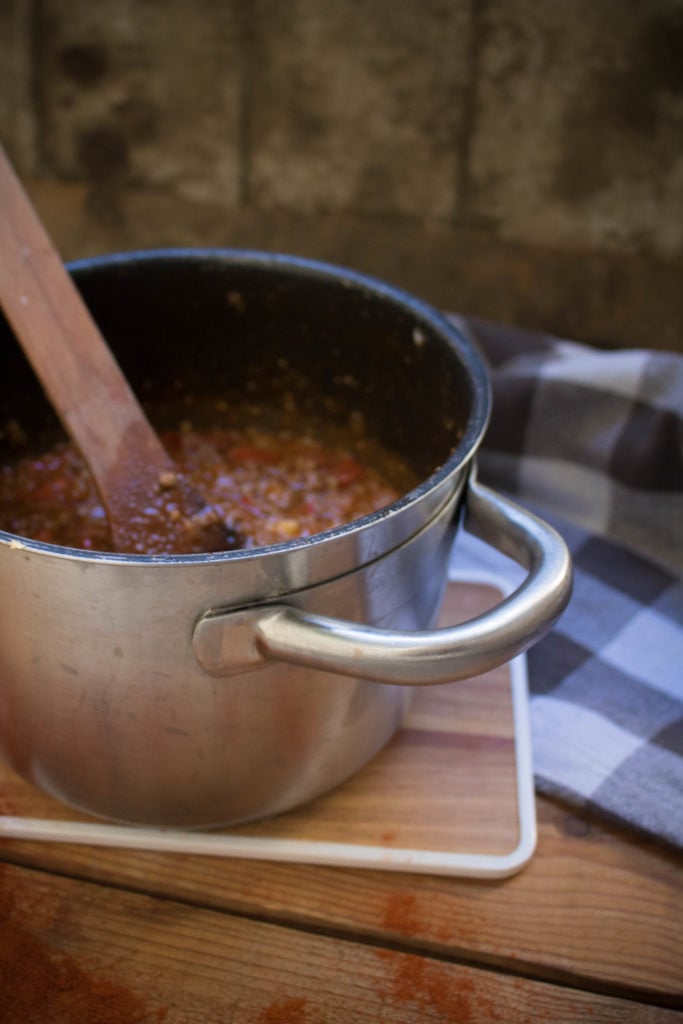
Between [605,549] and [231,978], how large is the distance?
0.54 m

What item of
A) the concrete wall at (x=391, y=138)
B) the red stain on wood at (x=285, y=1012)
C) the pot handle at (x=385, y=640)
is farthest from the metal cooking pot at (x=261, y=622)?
the concrete wall at (x=391, y=138)

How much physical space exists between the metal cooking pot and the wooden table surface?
5 cm

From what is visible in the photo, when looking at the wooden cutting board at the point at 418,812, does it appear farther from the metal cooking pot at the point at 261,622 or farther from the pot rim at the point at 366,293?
the pot rim at the point at 366,293

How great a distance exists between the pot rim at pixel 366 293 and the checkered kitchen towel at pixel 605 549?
22 cm

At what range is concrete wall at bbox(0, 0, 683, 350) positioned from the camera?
121 cm

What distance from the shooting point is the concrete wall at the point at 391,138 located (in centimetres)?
121

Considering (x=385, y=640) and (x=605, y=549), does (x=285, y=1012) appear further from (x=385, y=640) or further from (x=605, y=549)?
(x=605, y=549)

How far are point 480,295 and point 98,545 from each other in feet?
2.38

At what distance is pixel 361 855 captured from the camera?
2.32 ft

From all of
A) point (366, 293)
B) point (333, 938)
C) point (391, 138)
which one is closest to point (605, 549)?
point (366, 293)

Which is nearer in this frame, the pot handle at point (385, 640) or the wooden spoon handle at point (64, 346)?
the pot handle at point (385, 640)

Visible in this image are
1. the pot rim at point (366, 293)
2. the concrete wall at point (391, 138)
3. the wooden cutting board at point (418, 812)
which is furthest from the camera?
the concrete wall at point (391, 138)

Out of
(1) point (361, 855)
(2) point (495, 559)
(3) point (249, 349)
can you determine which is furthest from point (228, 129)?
(1) point (361, 855)

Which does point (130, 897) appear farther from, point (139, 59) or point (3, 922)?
point (139, 59)
